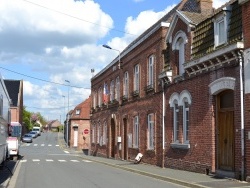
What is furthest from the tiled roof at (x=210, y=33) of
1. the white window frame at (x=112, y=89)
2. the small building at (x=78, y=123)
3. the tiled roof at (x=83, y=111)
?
the tiled roof at (x=83, y=111)

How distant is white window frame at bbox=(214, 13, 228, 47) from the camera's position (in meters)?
16.3

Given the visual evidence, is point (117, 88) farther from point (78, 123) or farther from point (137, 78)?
point (78, 123)

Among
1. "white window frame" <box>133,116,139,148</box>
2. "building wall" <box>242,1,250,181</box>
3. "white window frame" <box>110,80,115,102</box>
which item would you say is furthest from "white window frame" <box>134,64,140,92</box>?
"building wall" <box>242,1,250,181</box>

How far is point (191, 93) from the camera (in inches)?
757

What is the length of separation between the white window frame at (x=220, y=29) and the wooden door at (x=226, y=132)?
2.08 meters

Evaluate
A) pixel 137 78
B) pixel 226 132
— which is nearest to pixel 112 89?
pixel 137 78

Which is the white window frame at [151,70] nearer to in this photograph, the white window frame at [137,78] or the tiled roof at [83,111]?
the white window frame at [137,78]

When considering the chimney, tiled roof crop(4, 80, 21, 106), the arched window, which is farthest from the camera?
tiled roof crop(4, 80, 21, 106)

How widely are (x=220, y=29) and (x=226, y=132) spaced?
4085 mm

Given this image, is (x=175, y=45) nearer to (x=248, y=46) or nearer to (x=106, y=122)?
(x=248, y=46)

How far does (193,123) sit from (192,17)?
5.10m

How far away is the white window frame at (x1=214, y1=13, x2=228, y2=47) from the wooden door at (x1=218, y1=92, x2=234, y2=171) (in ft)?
6.82

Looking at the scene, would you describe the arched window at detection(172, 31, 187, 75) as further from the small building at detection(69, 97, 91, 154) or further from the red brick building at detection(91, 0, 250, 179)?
the small building at detection(69, 97, 91, 154)

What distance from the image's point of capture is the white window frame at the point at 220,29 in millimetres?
16344
